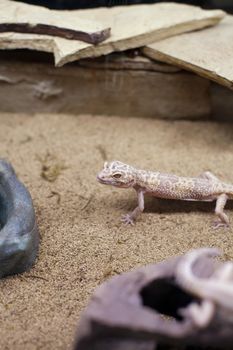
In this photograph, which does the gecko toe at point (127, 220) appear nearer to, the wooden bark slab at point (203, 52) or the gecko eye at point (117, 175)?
the gecko eye at point (117, 175)

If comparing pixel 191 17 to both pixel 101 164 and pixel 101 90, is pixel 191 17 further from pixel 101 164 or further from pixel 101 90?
pixel 101 164

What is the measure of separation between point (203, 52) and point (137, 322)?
303cm

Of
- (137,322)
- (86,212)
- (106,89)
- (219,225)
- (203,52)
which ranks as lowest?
(86,212)

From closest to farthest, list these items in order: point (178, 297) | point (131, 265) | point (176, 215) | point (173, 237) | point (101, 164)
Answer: point (178, 297) < point (131, 265) < point (173, 237) < point (176, 215) < point (101, 164)

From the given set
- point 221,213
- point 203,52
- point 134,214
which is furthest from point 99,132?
point 221,213

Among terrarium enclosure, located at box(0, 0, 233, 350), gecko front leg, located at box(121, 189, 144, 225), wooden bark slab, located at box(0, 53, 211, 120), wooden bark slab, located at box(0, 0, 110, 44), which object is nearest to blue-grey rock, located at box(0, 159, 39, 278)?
terrarium enclosure, located at box(0, 0, 233, 350)

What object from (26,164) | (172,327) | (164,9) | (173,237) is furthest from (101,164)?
(172,327)

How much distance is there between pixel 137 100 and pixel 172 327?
3.24 meters

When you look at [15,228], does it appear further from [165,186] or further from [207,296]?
[207,296]

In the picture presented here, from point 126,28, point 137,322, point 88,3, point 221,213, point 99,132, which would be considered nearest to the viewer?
point 137,322

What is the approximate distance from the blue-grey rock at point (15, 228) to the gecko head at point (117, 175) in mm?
620

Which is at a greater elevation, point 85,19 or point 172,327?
point 85,19

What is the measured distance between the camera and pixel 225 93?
495 centimetres

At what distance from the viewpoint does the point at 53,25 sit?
4531mm
